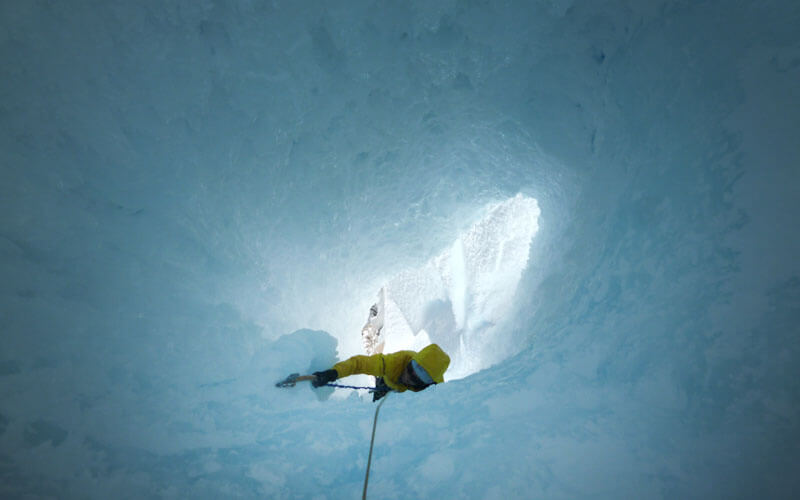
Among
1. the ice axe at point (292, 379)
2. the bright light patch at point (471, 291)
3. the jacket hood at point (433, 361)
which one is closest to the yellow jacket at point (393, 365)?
the jacket hood at point (433, 361)

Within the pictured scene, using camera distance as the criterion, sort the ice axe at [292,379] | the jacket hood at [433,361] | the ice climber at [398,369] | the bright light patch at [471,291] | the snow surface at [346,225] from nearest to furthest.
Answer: the snow surface at [346,225]
the ice axe at [292,379]
the ice climber at [398,369]
the jacket hood at [433,361]
the bright light patch at [471,291]

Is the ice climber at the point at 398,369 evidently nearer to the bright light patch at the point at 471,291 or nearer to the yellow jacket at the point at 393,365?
the yellow jacket at the point at 393,365

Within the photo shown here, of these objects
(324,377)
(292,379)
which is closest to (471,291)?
(324,377)

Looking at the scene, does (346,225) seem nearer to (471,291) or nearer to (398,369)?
(398,369)

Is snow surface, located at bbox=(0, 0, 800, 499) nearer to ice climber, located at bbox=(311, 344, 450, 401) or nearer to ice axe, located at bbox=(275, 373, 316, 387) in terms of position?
ice axe, located at bbox=(275, 373, 316, 387)

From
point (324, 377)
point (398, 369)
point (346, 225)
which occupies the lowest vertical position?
point (324, 377)

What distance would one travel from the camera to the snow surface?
1.41m

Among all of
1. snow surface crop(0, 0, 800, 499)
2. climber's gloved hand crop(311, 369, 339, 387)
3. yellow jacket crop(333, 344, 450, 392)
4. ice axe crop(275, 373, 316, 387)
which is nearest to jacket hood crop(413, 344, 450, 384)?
yellow jacket crop(333, 344, 450, 392)

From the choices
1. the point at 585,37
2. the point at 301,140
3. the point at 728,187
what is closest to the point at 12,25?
the point at 301,140

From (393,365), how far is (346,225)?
1.30m

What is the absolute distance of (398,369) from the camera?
3.01 m

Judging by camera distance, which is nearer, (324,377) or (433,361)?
(324,377)

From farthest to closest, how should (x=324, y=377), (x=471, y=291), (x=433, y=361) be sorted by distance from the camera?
(x=471, y=291) → (x=433, y=361) → (x=324, y=377)

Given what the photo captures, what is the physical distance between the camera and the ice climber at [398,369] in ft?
8.49
